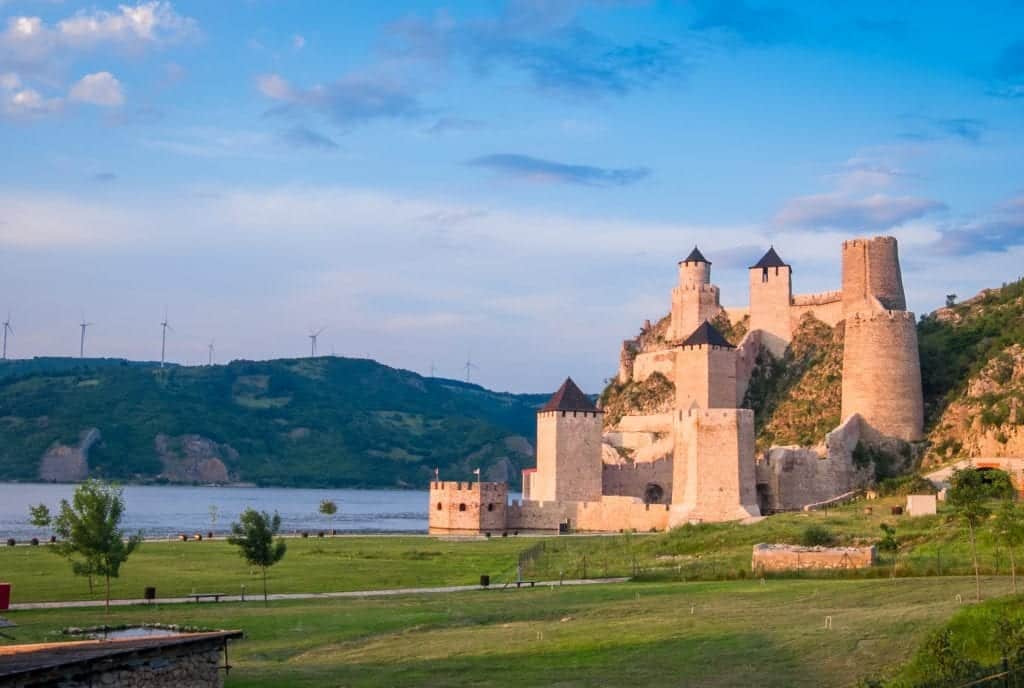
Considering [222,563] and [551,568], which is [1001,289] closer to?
[551,568]

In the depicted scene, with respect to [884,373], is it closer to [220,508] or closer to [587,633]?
[587,633]

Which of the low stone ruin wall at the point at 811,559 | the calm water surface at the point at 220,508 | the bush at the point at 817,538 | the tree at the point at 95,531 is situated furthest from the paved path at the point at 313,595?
the calm water surface at the point at 220,508

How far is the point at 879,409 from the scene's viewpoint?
2653 inches

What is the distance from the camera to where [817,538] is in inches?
1745

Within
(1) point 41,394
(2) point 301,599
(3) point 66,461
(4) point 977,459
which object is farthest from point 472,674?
(1) point 41,394

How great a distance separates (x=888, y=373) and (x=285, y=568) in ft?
112

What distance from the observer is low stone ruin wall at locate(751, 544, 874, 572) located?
37.2m

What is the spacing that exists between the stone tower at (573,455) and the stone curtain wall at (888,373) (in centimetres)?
1330

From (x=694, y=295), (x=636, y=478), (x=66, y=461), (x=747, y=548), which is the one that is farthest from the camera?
(x=66, y=461)

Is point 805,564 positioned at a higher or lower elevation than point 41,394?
lower

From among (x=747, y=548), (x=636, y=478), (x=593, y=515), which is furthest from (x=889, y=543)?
(x=636, y=478)

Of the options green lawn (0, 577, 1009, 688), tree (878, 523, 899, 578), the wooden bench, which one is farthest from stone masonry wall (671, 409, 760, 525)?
the wooden bench

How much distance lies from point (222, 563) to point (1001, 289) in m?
50.5

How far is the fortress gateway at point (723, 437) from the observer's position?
61906 mm
